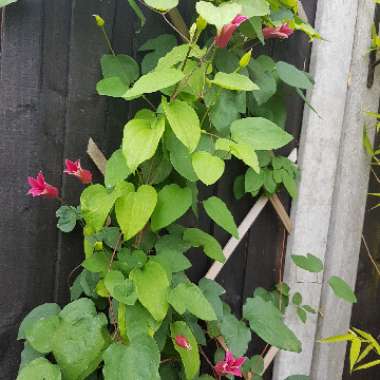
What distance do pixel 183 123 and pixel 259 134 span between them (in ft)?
0.61

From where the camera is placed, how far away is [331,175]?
4.53 ft

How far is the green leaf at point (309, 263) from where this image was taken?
1.25m

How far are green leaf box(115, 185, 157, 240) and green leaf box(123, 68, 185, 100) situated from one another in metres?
0.18

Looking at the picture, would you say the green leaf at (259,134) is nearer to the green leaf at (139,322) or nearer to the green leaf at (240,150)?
the green leaf at (240,150)

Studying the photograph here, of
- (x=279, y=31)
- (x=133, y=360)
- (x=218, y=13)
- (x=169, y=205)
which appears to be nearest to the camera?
(x=218, y=13)

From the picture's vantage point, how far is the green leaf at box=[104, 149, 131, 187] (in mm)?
850

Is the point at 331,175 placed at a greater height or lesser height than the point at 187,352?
greater

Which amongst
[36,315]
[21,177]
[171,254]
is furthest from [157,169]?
[36,315]

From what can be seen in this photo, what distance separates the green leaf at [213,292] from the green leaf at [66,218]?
1.10 ft

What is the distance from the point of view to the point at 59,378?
30.6 inches

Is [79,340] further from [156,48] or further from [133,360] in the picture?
[156,48]

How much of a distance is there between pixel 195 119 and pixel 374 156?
942mm

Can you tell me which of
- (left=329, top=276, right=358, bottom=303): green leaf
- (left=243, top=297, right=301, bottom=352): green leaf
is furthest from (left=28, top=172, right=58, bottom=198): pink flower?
(left=329, top=276, right=358, bottom=303): green leaf

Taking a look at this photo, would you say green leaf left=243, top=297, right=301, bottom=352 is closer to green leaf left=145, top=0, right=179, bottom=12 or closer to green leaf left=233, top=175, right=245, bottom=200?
green leaf left=233, top=175, right=245, bottom=200
